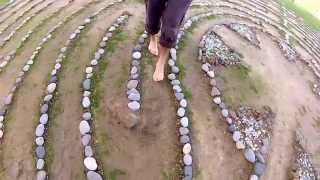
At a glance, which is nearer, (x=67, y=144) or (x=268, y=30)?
(x=67, y=144)

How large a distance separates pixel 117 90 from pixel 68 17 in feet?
8.07

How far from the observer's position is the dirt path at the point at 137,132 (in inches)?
227

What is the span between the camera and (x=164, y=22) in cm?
584

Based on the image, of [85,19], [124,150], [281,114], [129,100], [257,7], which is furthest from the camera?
[257,7]

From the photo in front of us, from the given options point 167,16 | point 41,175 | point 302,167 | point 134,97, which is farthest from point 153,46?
point 302,167

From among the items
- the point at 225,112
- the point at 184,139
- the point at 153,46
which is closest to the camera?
the point at 184,139

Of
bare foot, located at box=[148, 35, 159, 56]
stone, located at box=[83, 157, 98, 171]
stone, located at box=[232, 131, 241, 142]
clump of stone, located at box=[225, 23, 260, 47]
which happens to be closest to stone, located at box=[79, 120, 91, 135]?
stone, located at box=[83, 157, 98, 171]

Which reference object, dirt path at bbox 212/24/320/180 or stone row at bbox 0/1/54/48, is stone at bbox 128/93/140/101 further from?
stone row at bbox 0/1/54/48

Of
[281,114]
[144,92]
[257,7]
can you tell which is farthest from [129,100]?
[257,7]

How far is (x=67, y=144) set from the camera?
5.95 m

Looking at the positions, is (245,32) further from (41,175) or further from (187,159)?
(41,175)

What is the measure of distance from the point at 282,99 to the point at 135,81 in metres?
2.36

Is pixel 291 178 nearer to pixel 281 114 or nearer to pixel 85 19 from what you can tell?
pixel 281 114

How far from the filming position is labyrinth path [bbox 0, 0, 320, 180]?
589cm
